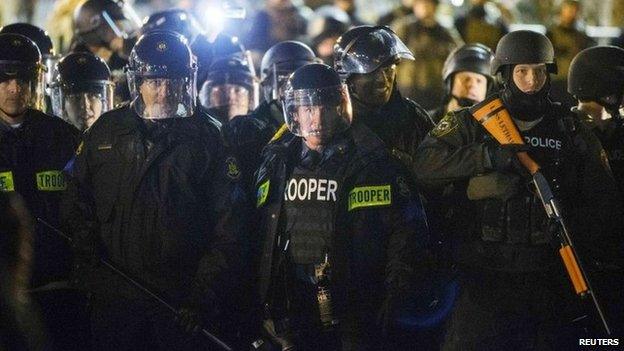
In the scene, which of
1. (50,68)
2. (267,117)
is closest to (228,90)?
(50,68)

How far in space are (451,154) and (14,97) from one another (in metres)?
2.76

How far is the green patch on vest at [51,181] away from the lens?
27.5ft

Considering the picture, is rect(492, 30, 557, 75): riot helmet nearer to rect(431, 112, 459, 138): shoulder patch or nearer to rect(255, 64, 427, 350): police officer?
rect(431, 112, 459, 138): shoulder patch

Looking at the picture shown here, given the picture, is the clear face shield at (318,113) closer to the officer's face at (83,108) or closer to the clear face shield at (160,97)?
the clear face shield at (160,97)

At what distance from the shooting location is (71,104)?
9.91 metres

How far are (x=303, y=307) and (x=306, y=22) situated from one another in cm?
817

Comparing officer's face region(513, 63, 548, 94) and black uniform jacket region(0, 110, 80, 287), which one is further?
black uniform jacket region(0, 110, 80, 287)

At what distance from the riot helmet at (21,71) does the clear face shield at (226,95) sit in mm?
2562

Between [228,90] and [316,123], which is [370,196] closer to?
[316,123]

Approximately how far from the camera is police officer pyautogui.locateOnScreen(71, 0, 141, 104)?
39.9ft

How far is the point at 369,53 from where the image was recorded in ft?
29.1

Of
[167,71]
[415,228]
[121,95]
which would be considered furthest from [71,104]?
[415,228]

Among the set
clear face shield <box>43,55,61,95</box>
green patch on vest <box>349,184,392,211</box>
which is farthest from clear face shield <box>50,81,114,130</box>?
green patch on vest <box>349,184,392,211</box>

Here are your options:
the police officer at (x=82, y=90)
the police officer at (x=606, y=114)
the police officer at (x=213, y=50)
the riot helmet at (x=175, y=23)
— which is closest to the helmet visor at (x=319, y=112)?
the police officer at (x=606, y=114)
